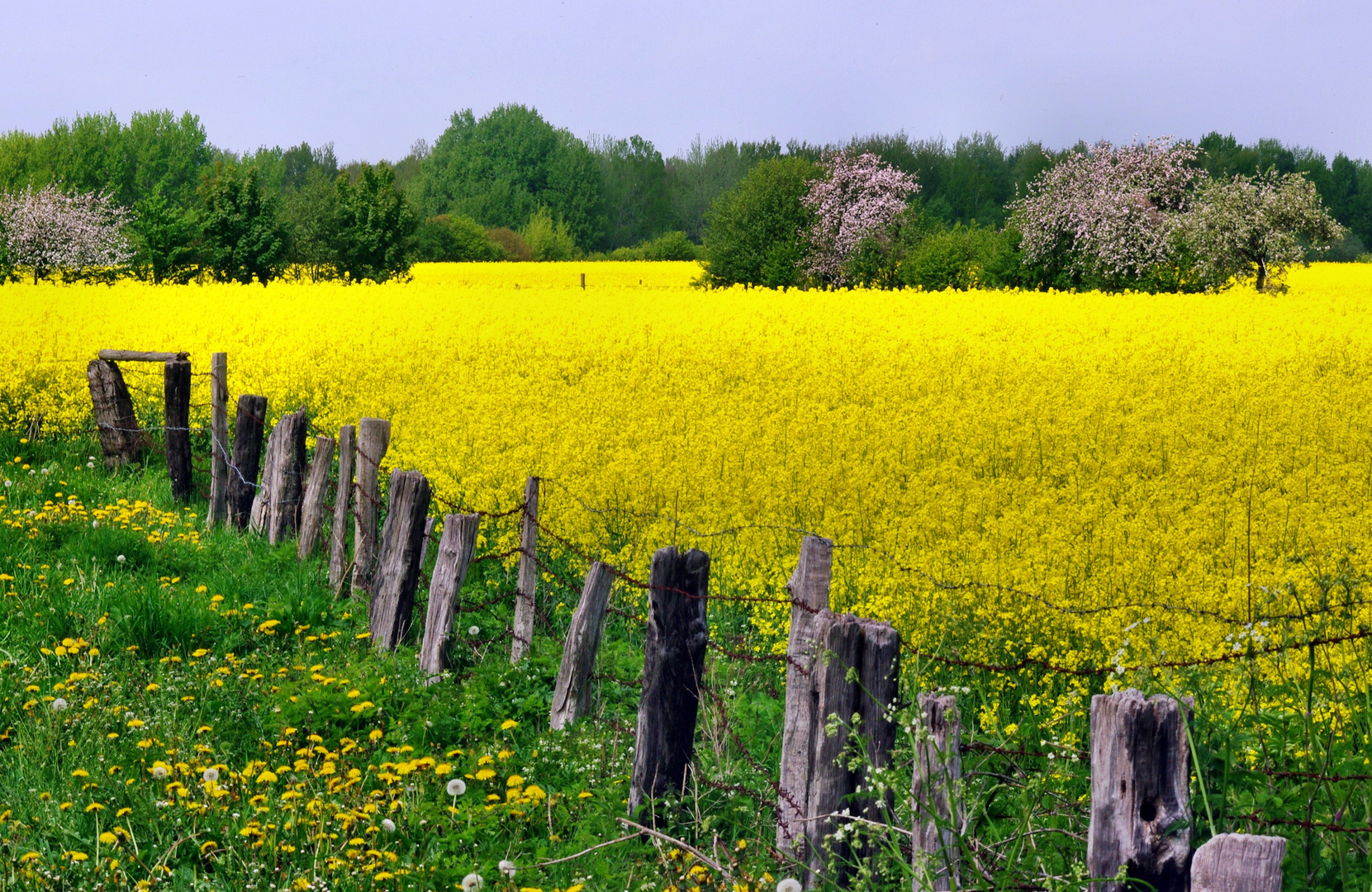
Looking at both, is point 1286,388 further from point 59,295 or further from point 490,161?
point 490,161

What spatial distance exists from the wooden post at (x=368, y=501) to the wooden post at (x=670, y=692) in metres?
3.31

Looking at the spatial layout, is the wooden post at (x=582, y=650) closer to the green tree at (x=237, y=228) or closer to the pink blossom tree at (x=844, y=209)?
the pink blossom tree at (x=844, y=209)

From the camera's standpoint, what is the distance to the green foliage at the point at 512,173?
93000mm

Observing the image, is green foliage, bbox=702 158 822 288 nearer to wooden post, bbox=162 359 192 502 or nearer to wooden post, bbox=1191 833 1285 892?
wooden post, bbox=162 359 192 502

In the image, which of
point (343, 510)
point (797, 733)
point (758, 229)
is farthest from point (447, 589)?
point (758, 229)

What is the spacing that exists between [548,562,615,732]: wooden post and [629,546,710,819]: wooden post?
82 centimetres

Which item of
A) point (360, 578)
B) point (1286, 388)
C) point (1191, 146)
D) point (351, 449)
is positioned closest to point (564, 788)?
point (360, 578)

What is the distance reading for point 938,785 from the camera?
2.93 m

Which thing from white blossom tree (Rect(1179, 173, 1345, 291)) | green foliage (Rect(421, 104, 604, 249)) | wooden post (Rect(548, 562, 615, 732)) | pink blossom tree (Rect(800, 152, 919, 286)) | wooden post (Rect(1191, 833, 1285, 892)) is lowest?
wooden post (Rect(548, 562, 615, 732))

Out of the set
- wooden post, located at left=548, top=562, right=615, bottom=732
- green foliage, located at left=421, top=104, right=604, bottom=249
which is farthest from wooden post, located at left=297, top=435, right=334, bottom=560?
green foliage, located at left=421, top=104, right=604, bottom=249

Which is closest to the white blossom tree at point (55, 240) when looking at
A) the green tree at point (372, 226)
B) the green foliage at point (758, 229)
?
the green tree at point (372, 226)

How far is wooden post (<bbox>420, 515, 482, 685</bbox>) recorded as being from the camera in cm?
598

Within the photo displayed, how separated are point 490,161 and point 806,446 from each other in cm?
9270

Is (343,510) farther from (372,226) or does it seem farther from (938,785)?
(372,226)
